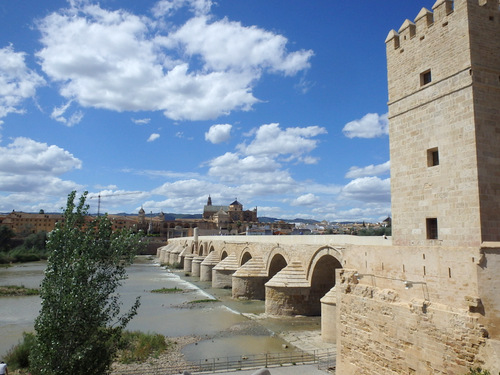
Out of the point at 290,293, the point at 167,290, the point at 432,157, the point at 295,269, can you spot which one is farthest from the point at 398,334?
the point at 167,290

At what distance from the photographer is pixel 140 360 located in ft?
35.2

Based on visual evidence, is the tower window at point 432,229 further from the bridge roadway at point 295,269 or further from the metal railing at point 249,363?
the metal railing at point 249,363

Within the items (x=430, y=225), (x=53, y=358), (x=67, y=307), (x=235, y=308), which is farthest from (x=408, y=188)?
(x=235, y=308)

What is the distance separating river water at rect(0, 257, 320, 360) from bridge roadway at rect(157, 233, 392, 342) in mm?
733

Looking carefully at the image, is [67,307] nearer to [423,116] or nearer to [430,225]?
[430,225]

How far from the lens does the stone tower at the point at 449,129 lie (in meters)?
6.19

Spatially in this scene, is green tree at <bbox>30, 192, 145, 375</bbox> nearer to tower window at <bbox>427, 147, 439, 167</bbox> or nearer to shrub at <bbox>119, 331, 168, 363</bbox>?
shrub at <bbox>119, 331, 168, 363</bbox>

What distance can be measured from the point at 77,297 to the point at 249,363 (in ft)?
18.4

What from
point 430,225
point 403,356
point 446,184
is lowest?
Answer: point 403,356

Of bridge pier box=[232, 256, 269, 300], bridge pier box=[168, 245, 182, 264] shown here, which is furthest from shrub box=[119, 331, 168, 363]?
bridge pier box=[168, 245, 182, 264]

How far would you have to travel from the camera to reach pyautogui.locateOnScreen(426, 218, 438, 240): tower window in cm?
685

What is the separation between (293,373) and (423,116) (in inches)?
247

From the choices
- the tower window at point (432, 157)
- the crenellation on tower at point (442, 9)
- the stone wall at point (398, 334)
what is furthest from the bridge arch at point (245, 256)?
the crenellation on tower at point (442, 9)

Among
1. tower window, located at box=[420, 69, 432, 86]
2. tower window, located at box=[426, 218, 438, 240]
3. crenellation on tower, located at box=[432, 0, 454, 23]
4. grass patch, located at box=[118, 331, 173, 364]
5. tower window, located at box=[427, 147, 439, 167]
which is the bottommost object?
grass patch, located at box=[118, 331, 173, 364]
